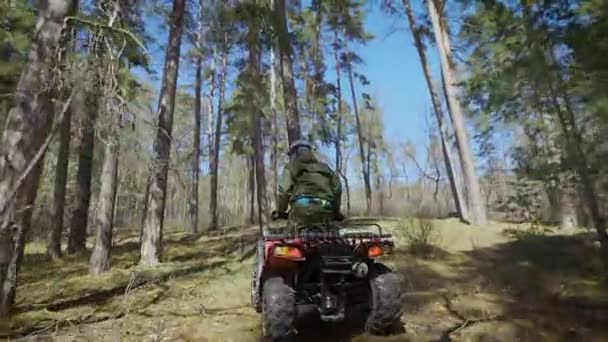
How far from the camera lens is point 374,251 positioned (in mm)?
4270

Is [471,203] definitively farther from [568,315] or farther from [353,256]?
[353,256]

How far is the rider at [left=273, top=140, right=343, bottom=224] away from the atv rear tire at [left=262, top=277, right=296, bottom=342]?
866mm

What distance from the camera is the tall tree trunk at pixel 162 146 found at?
909 cm

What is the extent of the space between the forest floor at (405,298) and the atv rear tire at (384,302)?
357mm

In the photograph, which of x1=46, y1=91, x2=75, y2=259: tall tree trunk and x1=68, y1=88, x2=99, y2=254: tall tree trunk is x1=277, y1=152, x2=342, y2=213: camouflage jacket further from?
x1=46, y1=91, x2=75, y2=259: tall tree trunk

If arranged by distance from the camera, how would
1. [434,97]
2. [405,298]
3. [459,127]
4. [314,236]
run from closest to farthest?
1. [314,236]
2. [405,298]
3. [459,127]
4. [434,97]

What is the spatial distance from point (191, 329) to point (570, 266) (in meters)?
6.69

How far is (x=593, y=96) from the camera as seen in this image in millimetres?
6445

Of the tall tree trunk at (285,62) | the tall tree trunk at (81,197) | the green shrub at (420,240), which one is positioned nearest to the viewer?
the green shrub at (420,240)

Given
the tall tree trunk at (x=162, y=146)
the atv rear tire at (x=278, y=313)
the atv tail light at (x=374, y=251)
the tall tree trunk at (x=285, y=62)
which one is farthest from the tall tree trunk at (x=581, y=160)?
the tall tree trunk at (x=162, y=146)

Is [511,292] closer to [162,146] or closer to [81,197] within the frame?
[162,146]

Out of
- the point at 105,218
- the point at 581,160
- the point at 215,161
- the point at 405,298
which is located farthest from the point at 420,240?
the point at 215,161

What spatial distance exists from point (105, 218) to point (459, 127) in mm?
9832

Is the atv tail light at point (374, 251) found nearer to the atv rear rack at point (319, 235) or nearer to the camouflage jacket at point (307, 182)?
the atv rear rack at point (319, 235)
